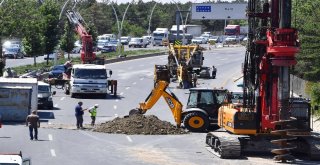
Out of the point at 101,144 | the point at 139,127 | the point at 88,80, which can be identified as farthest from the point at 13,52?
the point at 101,144

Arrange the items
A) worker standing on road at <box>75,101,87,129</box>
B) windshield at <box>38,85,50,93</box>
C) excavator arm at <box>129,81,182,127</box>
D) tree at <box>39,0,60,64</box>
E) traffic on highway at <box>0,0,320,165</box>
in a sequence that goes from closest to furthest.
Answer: traffic on highway at <box>0,0,320,165</box> → excavator arm at <box>129,81,182,127</box> → worker standing on road at <box>75,101,87,129</box> → windshield at <box>38,85,50,93</box> → tree at <box>39,0,60,64</box>

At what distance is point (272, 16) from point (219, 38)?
11805 centimetres

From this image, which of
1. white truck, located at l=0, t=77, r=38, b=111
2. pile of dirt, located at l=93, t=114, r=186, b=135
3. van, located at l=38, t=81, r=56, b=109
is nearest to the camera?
pile of dirt, located at l=93, t=114, r=186, b=135

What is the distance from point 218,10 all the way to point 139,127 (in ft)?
305

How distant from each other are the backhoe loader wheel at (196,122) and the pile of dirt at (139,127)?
40 centimetres

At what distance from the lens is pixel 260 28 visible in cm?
3425

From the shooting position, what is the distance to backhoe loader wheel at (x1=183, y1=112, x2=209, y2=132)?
41.3m

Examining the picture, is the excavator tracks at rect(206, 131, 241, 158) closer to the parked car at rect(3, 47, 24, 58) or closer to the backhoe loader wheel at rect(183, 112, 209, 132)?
the backhoe loader wheel at rect(183, 112, 209, 132)

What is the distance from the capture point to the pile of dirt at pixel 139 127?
41.5 meters

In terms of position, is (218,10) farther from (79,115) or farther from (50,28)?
(79,115)

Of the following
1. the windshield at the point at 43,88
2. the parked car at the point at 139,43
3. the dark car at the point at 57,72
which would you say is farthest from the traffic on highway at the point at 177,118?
the parked car at the point at 139,43

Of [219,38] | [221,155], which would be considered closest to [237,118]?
[221,155]

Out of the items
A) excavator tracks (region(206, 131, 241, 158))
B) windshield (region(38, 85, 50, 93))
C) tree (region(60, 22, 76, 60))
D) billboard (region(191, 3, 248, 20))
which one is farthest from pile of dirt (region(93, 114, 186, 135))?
billboard (region(191, 3, 248, 20))

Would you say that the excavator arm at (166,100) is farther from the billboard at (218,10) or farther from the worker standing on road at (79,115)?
Answer: the billboard at (218,10)
